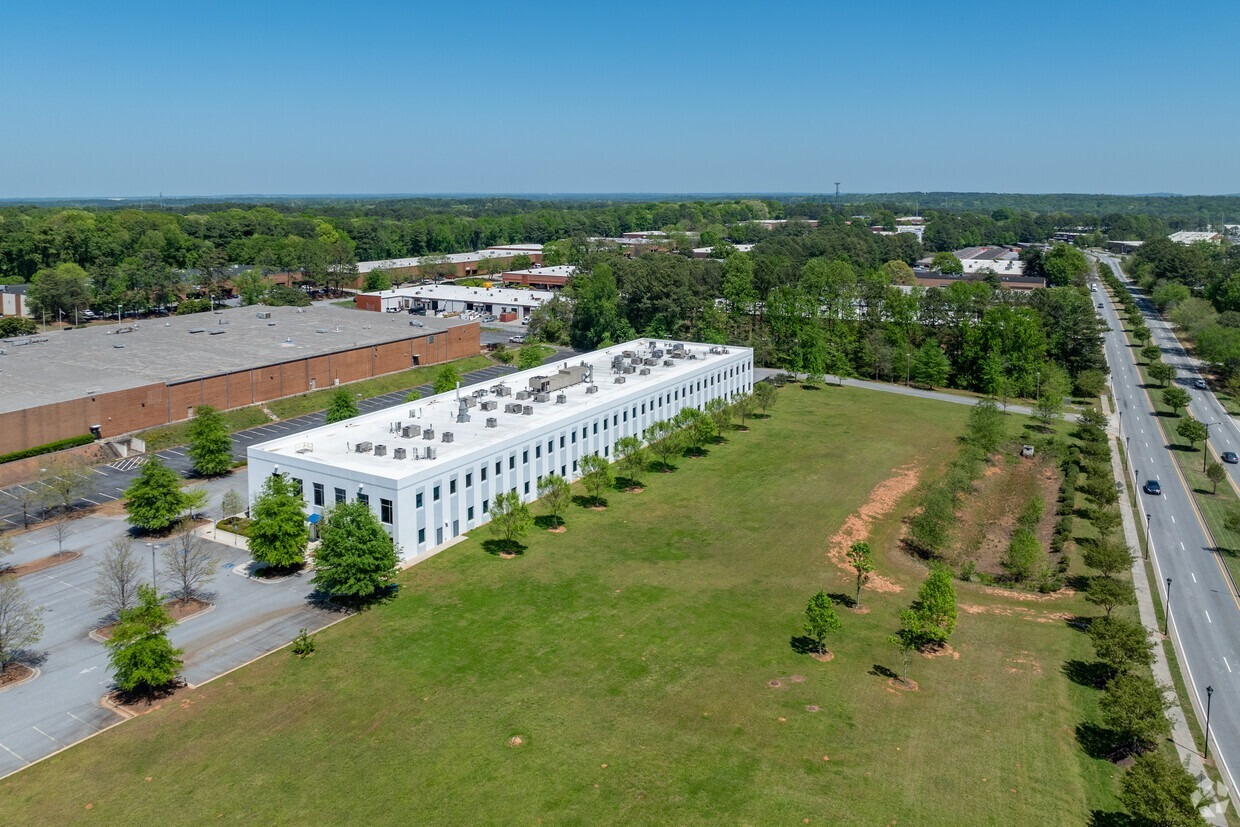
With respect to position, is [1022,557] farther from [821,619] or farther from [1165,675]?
[821,619]

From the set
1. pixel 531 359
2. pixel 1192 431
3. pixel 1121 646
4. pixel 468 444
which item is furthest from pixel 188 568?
pixel 1192 431

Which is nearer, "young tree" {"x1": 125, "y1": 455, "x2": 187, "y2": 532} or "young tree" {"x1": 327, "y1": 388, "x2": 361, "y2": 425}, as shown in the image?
"young tree" {"x1": 125, "y1": 455, "x2": 187, "y2": 532}

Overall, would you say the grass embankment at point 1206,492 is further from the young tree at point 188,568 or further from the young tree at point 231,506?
the young tree at point 231,506

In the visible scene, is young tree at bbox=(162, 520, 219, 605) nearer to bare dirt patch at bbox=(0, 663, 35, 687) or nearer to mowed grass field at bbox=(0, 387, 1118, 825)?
bare dirt patch at bbox=(0, 663, 35, 687)

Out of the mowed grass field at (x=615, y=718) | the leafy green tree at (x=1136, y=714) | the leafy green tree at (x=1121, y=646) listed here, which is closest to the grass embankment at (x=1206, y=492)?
the leafy green tree at (x=1121, y=646)

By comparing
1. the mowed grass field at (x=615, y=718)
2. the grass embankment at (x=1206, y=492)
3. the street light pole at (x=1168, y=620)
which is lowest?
the mowed grass field at (x=615, y=718)

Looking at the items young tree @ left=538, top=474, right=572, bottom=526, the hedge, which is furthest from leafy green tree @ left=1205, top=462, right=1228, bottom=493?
the hedge

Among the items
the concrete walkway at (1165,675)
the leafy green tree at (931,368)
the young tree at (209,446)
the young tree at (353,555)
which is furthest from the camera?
the leafy green tree at (931,368)
